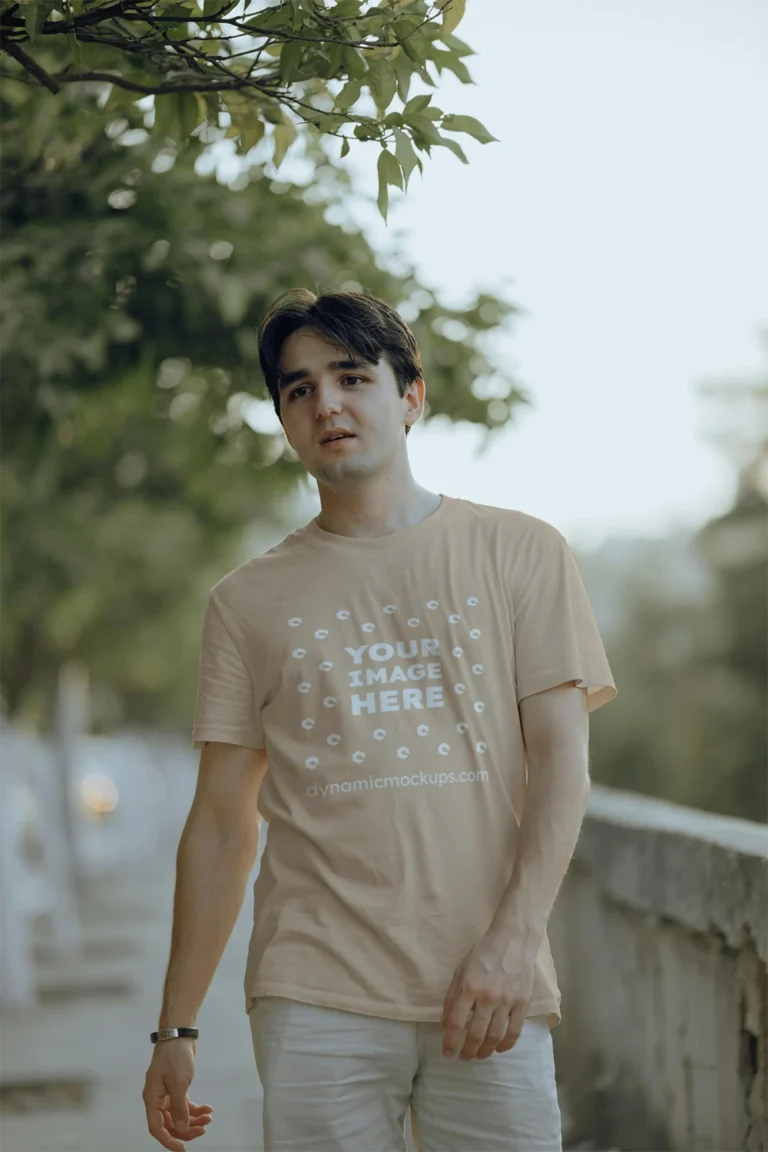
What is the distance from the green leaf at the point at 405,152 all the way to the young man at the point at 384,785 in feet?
0.85

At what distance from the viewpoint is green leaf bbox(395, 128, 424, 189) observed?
293 centimetres

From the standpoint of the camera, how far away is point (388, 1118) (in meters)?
2.81

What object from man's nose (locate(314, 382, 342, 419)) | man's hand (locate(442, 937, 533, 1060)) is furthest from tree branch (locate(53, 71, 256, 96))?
man's hand (locate(442, 937, 533, 1060))

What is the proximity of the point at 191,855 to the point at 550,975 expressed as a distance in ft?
2.41

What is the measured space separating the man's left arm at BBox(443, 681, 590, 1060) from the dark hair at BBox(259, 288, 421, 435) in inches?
28.1

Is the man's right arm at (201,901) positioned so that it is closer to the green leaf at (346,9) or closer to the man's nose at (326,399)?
the man's nose at (326,399)

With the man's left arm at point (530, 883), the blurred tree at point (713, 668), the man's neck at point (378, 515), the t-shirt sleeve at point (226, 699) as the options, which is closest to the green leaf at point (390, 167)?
the man's neck at point (378, 515)

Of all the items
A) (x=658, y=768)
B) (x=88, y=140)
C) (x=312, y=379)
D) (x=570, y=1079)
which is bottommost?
(x=570, y=1079)

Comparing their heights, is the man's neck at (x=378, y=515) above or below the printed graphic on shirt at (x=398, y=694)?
above

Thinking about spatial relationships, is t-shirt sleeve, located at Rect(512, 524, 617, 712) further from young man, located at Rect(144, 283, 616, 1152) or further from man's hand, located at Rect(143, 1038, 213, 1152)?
man's hand, located at Rect(143, 1038, 213, 1152)

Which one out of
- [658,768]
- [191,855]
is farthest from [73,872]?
[658,768]

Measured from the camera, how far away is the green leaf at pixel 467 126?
298 cm

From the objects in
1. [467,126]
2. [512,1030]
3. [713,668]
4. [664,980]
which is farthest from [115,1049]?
[713,668]

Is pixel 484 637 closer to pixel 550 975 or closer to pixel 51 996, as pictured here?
pixel 550 975
